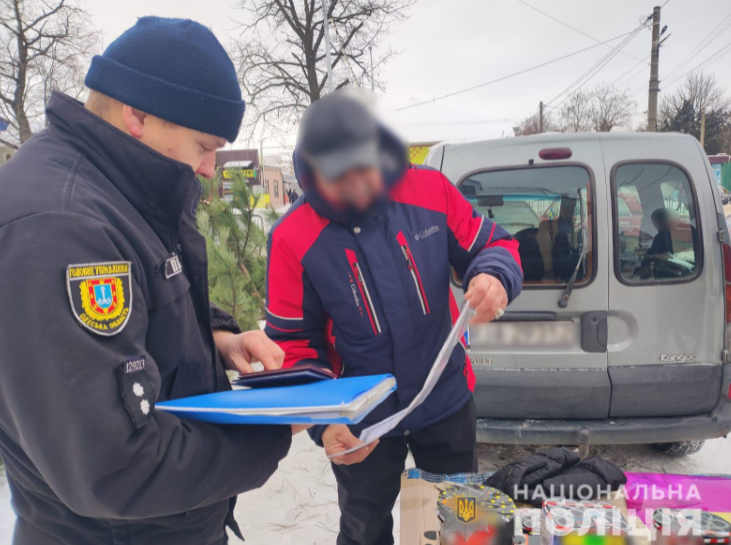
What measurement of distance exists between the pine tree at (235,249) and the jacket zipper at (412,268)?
247cm

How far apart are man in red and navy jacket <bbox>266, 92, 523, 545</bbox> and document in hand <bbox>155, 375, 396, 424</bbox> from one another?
713 mm

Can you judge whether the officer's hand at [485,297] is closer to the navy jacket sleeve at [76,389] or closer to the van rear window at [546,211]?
the navy jacket sleeve at [76,389]

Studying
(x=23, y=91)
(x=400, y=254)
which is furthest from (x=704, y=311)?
(x=23, y=91)

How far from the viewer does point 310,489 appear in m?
3.03

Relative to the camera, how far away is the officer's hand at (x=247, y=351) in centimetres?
Result: 119

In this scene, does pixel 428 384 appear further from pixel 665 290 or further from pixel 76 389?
pixel 665 290

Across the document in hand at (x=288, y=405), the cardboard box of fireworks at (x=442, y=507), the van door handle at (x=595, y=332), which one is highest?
the document in hand at (x=288, y=405)

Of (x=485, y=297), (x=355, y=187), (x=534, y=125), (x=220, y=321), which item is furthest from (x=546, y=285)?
(x=534, y=125)

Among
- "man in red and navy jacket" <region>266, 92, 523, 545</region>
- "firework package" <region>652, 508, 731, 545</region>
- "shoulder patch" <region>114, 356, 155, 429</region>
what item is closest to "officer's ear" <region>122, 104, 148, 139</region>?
"shoulder patch" <region>114, 356, 155, 429</region>

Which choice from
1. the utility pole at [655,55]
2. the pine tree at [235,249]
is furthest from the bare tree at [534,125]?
the pine tree at [235,249]

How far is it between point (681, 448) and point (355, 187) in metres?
2.96

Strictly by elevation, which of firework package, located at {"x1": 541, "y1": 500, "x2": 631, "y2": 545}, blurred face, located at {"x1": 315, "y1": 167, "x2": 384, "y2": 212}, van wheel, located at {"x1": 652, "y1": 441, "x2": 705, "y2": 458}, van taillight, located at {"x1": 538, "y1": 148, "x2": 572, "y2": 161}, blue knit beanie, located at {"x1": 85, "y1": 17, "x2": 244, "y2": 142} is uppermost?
van taillight, located at {"x1": 538, "y1": 148, "x2": 572, "y2": 161}

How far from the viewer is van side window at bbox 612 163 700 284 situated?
266 cm

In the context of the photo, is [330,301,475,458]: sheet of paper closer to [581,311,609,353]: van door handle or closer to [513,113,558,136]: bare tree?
[581,311,609,353]: van door handle
